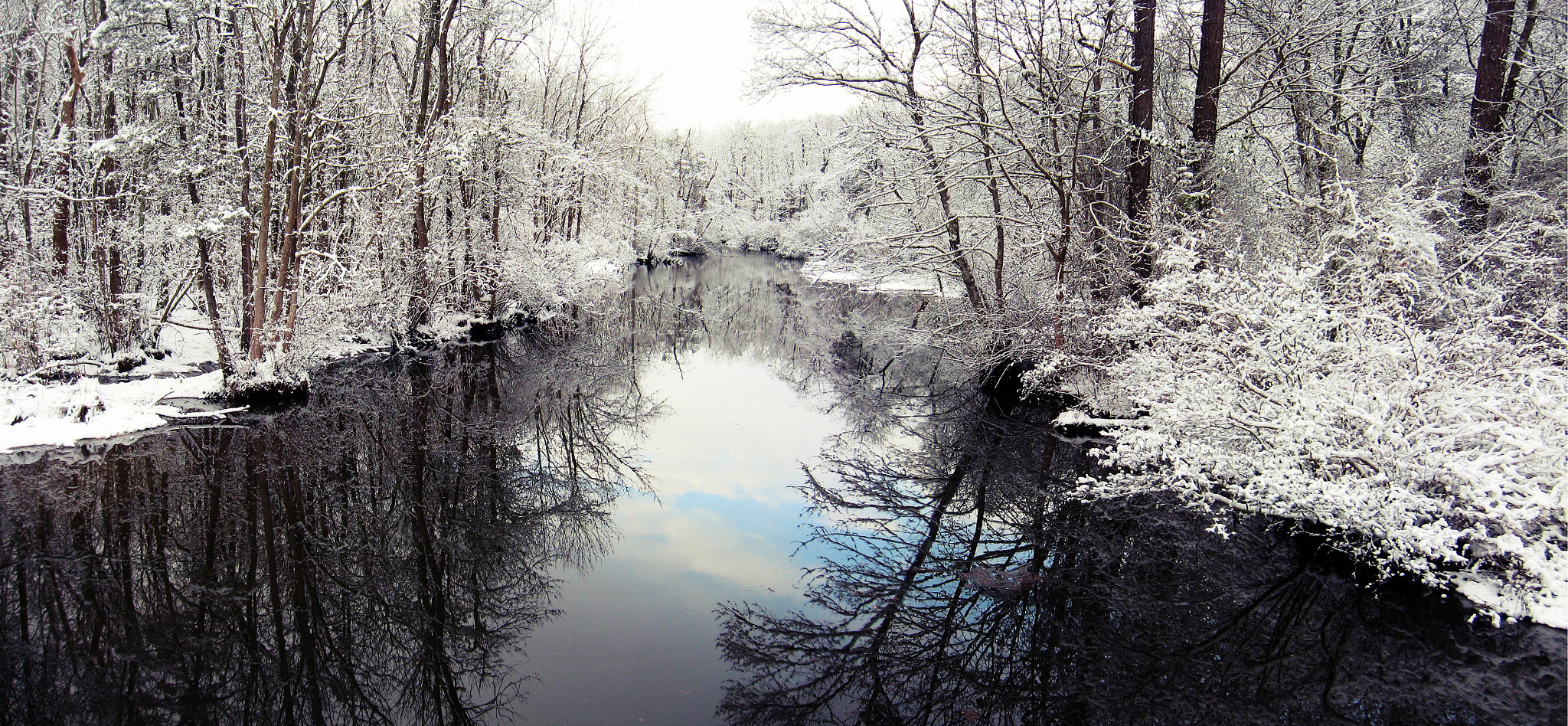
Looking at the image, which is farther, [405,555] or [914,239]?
[914,239]

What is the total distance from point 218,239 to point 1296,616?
15038mm

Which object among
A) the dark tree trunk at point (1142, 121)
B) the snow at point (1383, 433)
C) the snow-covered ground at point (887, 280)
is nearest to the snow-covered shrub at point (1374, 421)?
the snow at point (1383, 433)

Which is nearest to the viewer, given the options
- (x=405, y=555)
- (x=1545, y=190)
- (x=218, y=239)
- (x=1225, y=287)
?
(x=405, y=555)

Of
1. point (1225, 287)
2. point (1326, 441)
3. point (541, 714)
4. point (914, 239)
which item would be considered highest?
point (914, 239)

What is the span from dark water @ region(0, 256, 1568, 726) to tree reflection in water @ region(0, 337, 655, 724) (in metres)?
0.03

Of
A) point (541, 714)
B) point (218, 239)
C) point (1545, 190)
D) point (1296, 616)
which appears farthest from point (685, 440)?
point (1545, 190)

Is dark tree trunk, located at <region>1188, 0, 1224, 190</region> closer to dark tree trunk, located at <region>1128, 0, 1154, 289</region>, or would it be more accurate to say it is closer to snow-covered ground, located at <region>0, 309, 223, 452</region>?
dark tree trunk, located at <region>1128, 0, 1154, 289</region>

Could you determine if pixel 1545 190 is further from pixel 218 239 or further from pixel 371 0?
pixel 218 239

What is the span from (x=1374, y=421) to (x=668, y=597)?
5.41 metres

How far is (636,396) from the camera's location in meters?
13.5

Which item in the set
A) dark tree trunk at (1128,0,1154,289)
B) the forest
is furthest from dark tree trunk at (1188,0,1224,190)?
dark tree trunk at (1128,0,1154,289)

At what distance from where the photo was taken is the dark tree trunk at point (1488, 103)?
34.0ft

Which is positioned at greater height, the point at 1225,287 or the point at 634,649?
the point at 1225,287

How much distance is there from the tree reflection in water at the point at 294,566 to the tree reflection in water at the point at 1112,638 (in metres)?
2.13
